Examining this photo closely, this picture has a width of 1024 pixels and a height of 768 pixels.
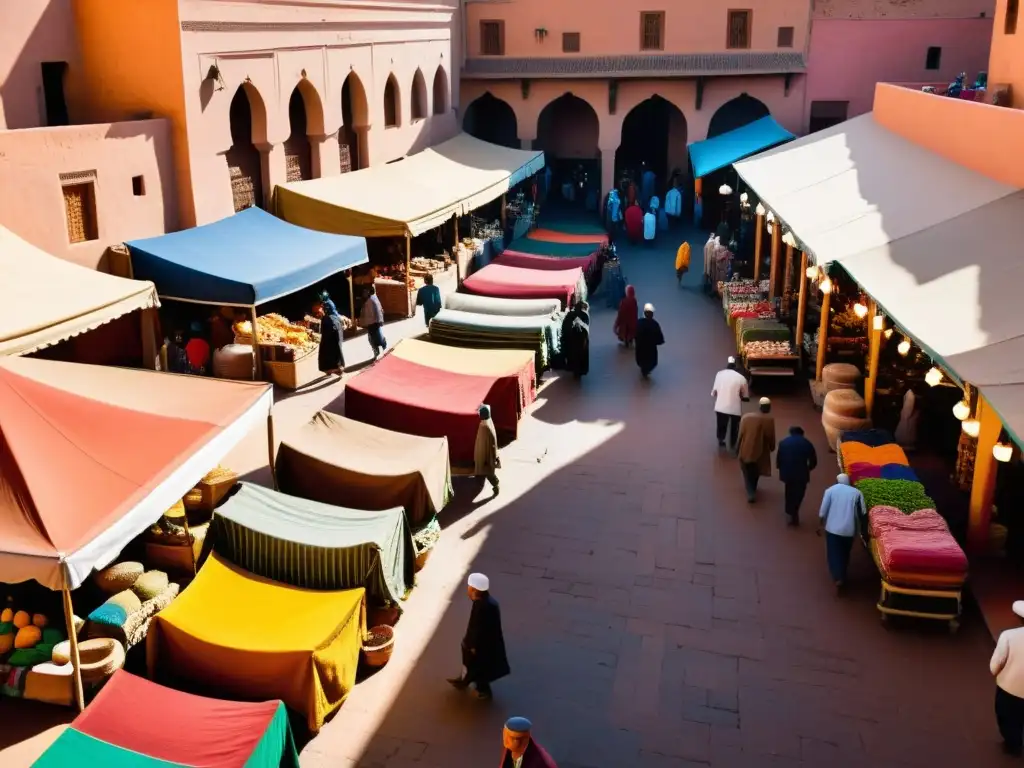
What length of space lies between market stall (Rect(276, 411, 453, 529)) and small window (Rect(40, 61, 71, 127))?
6857mm

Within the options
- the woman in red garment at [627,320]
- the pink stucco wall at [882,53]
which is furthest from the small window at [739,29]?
the woman in red garment at [627,320]

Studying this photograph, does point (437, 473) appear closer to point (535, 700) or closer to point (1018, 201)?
point (535, 700)

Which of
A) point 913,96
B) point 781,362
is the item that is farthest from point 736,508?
point 913,96

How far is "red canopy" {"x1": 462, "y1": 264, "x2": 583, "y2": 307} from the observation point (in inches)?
631

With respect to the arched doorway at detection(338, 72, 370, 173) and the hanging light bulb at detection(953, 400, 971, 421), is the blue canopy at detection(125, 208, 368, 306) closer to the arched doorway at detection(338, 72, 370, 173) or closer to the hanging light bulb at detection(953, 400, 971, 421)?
the arched doorway at detection(338, 72, 370, 173)

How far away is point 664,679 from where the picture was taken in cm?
786

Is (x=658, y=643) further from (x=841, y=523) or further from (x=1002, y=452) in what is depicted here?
(x=1002, y=452)

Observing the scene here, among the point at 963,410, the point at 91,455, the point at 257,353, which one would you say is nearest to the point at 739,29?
the point at 257,353

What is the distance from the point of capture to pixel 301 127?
18.0 m

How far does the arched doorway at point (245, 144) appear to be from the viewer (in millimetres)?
15891

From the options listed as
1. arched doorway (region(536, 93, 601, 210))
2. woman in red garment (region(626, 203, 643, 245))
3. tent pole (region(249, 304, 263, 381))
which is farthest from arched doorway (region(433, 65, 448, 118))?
tent pole (region(249, 304, 263, 381))

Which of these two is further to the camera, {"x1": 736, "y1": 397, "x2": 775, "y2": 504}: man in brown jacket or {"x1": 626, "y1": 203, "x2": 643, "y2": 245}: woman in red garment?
{"x1": 626, "y1": 203, "x2": 643, "y2": 245}: woman in red garment

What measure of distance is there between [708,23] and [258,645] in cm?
2186

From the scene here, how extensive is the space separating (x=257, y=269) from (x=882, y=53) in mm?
17591
